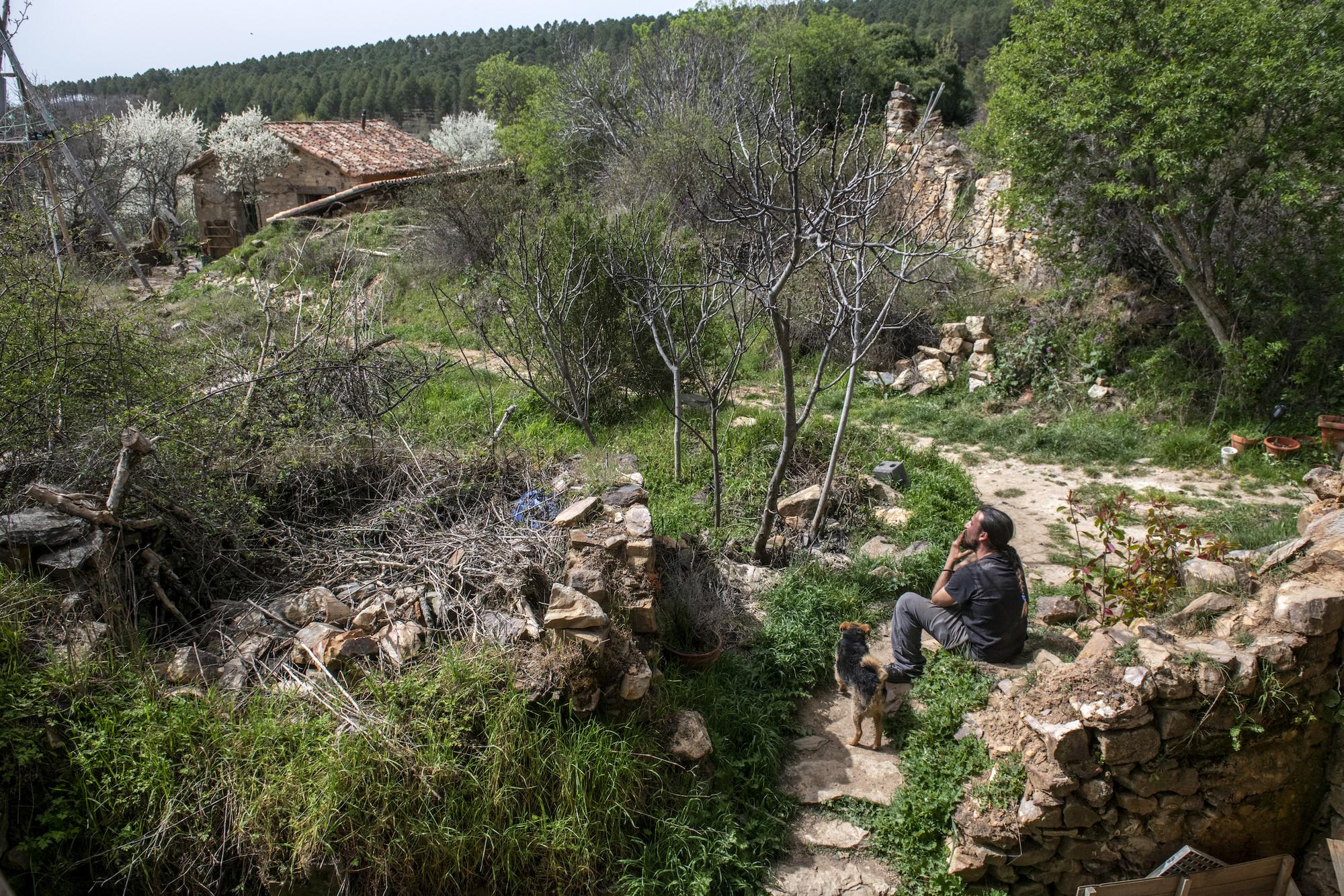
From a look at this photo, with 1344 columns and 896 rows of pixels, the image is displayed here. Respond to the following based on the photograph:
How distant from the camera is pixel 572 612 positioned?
3.89m

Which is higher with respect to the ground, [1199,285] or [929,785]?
[1199,285]

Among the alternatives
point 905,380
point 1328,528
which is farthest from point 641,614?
point 905,380

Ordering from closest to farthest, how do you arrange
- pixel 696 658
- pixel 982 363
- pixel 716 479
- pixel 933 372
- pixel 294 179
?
pixel 696 658 < pixel 716 479 < pixel 982 363 < pixel 933 372 < pixel 294 179

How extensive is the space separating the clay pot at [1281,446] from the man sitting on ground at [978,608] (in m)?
4.79

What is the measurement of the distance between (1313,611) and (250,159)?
2573cm

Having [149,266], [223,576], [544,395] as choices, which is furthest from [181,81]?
[223,576]

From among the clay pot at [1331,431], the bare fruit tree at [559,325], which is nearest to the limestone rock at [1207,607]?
the clay pot at [1331,431]

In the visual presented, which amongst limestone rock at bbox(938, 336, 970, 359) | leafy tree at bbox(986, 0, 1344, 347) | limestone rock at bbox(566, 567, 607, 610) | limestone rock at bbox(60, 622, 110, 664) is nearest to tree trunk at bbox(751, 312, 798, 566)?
limestone rock at bbox(566, 567, 607, 610)

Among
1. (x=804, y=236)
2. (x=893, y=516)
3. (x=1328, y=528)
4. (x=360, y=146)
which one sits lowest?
(x=893, y=516)

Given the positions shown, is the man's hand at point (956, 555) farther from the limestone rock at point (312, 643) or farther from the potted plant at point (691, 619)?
the limestone rock at point (312, 643)

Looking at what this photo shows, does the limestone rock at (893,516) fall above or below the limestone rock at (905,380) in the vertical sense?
below

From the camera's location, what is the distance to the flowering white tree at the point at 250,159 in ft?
74.1

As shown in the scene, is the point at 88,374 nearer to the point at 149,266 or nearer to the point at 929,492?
the point at 929,492

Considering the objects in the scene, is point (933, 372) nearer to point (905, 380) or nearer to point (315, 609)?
point (905, 380)
